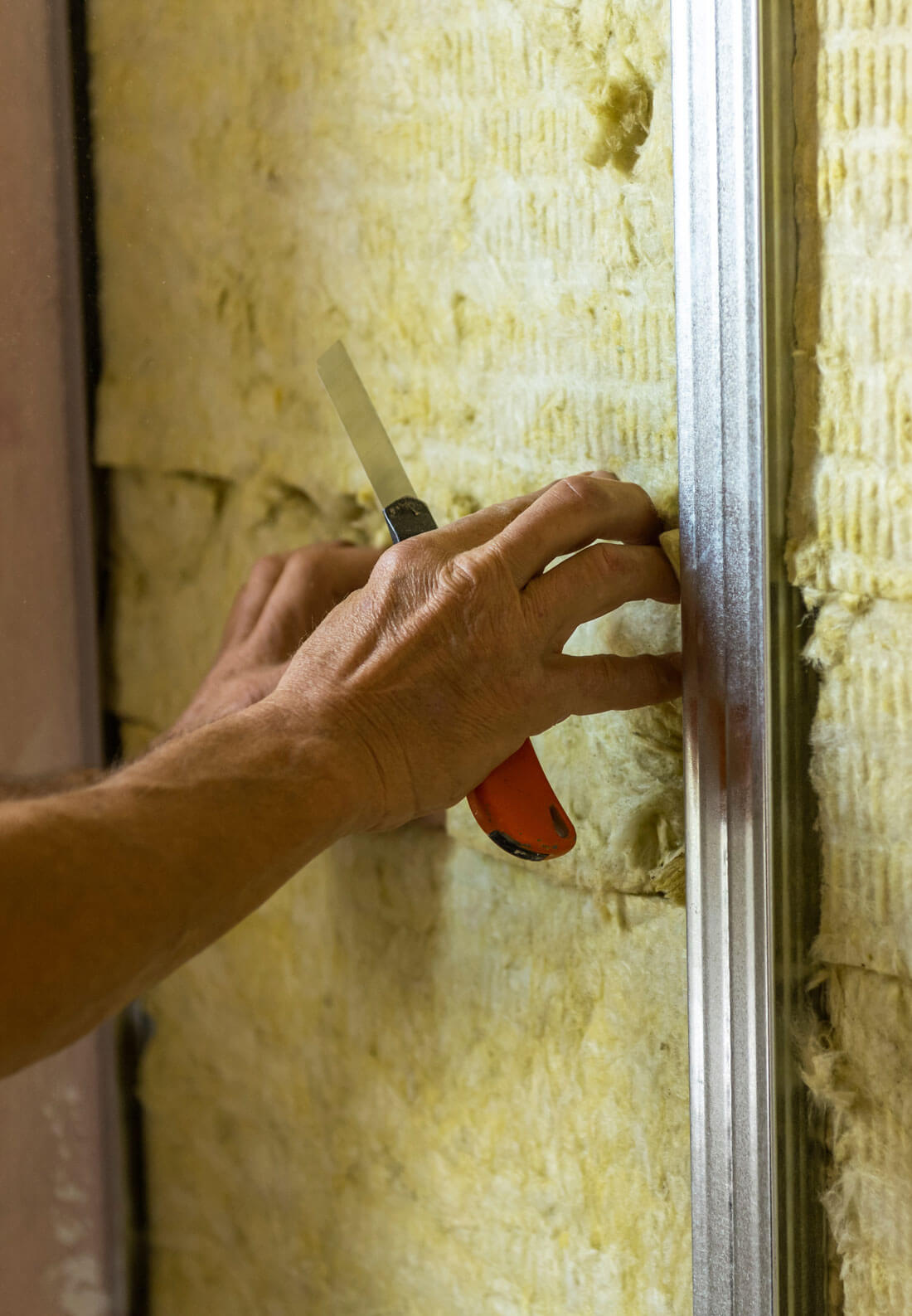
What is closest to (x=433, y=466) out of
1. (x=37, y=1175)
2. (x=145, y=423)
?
(x=145, y=423)

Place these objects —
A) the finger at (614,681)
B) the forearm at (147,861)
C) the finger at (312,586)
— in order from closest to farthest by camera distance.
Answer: the forearm at (147,861)
the finger at (614,681)
the finger at (312,586)

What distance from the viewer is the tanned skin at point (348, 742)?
0.45m

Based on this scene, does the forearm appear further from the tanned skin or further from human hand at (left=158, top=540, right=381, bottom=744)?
human hand at (left=158, top=540, right=381, bottom=744)

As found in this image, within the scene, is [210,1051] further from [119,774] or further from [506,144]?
[506,144]

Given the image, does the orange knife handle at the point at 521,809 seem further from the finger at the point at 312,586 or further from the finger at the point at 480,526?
the finger at the point at 312,586

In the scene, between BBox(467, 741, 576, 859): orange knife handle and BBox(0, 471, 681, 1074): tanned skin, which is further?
BBox(467, 741, 576, 859): orange knife handle

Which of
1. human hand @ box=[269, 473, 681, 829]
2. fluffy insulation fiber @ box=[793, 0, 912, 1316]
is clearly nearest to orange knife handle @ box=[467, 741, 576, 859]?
human hand @ box=[269, 473, 681, 829]

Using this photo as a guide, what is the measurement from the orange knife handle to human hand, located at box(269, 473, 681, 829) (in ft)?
0.05

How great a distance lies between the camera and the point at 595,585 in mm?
537

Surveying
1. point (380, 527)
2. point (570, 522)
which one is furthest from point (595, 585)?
point (380, 527)

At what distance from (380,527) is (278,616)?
0.09 meters

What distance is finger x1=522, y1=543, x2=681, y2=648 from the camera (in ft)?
1.74

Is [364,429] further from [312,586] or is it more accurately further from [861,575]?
[861,575]

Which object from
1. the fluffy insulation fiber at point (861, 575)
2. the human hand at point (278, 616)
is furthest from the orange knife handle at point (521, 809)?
the human hand at point (278, 616)
